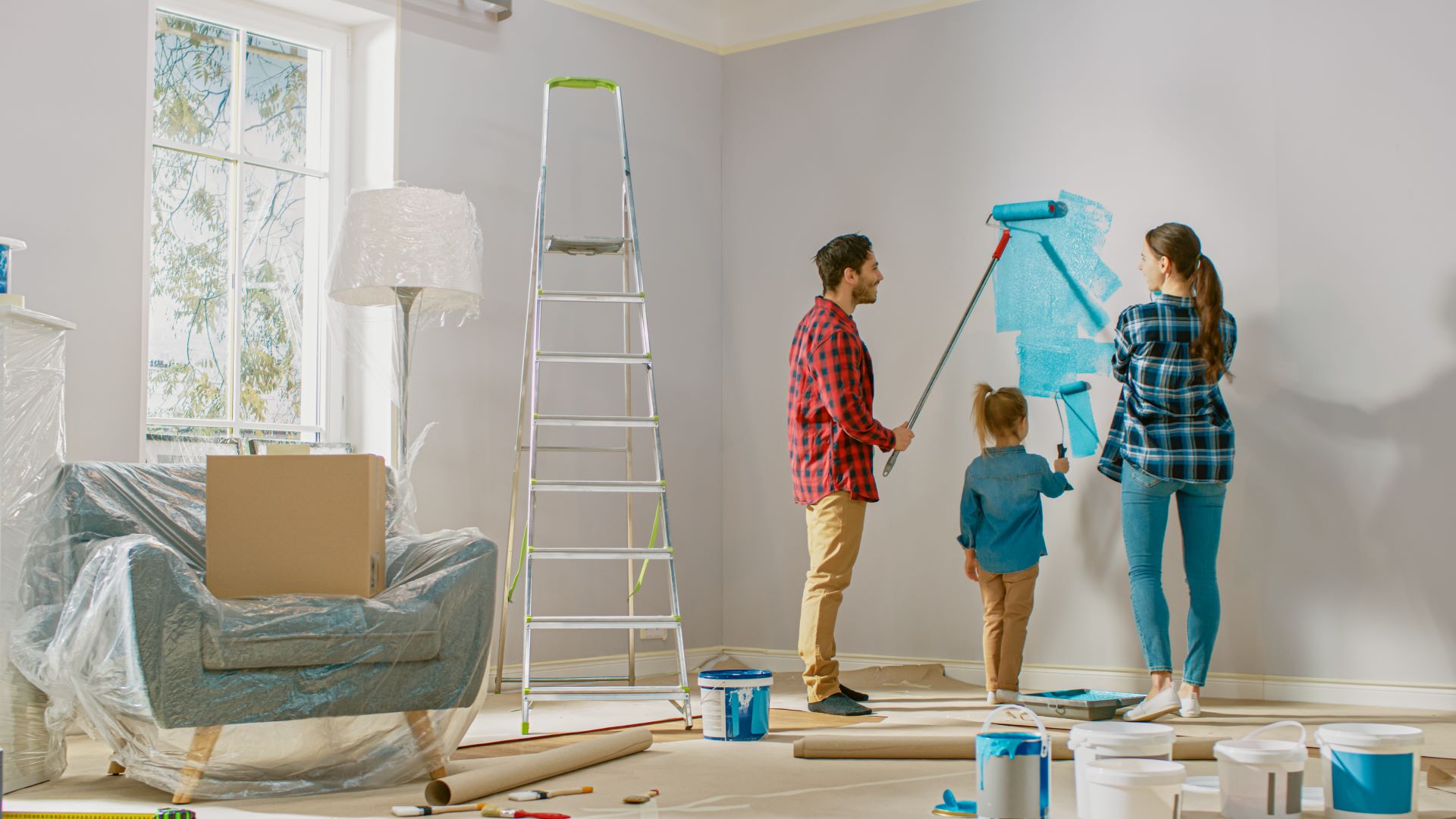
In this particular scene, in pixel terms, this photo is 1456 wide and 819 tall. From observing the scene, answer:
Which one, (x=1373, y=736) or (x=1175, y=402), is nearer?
(x=1373, y=736)

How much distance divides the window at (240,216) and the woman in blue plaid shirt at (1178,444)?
255cm

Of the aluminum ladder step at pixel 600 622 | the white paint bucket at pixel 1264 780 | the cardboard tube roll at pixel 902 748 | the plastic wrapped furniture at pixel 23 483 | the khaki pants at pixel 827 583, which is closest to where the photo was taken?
the white paint bucket at pixel 1264 780

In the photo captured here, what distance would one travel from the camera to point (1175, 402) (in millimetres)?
3645

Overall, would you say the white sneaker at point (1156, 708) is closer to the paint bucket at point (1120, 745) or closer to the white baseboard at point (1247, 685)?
the white baseboard at point (1247, 685)

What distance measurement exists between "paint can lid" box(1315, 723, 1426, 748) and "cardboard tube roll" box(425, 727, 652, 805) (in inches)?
56.8

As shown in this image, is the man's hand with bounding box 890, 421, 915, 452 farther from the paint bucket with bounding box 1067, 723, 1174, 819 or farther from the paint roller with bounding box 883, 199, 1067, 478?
the paint bucket with bounding box 1067, 723, 1174, 819

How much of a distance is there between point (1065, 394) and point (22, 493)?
3.07 m

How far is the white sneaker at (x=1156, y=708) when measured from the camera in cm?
359

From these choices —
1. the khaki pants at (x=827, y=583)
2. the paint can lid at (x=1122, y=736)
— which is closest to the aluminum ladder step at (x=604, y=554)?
the khaki pants at (x=827, y=583)

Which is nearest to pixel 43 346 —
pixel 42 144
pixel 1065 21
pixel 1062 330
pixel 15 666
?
pixel 15 666

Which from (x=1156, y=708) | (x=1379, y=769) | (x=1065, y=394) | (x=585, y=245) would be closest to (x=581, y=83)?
(x=585, y=245)

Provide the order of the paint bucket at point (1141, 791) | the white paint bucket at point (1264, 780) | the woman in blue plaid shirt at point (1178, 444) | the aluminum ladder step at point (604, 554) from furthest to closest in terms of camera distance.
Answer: the woman in blue plaid shirt at point (1178, 444), the aluminum ladder step at point (604, 554), the white paint bucket at point (1264, 780), the paint bucket at point (1141, 791)

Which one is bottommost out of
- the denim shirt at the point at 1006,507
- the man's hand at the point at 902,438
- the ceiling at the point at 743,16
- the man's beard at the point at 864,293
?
the denim shirt at the point at 1006,507

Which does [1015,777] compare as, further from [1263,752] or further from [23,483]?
[23,483]
